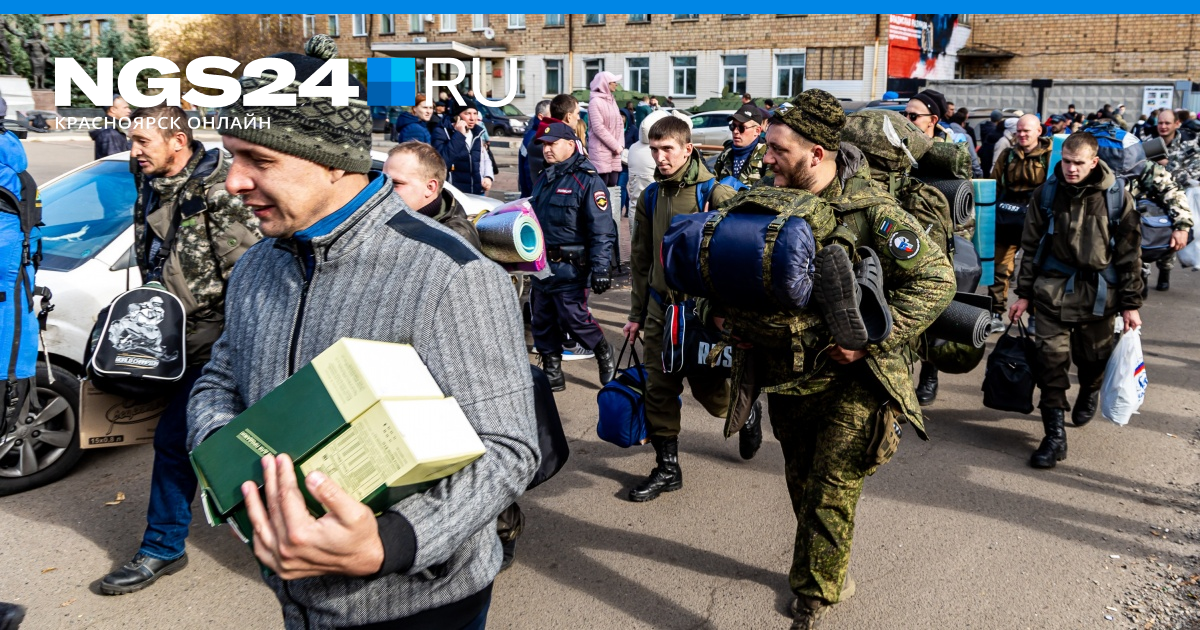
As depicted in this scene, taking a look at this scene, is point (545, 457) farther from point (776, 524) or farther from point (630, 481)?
point (630, 481)

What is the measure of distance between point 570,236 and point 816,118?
343 cm

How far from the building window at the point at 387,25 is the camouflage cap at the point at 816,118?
5171cm

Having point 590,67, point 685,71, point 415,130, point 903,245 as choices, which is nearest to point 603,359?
point 903,245

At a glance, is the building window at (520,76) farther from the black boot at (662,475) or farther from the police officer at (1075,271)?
the black boot at (662,475)

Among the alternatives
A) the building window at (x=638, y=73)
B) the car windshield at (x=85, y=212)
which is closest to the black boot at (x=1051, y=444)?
the car windshield at (x=85, y=212)

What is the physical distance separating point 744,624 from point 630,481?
61.5 inches

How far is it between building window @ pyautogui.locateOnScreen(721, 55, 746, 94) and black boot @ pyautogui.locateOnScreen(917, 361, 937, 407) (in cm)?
3766

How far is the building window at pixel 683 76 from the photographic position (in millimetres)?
44156

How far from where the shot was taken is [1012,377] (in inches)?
222

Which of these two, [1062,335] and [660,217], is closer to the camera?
[660,217]

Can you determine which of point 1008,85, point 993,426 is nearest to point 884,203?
point 993,426

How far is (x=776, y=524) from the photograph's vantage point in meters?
4.68

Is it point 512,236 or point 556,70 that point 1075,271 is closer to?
point 512,236

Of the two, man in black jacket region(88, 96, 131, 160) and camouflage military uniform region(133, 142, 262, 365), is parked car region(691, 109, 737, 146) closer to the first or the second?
man in black jacket region(88, 96, 131, 160)
